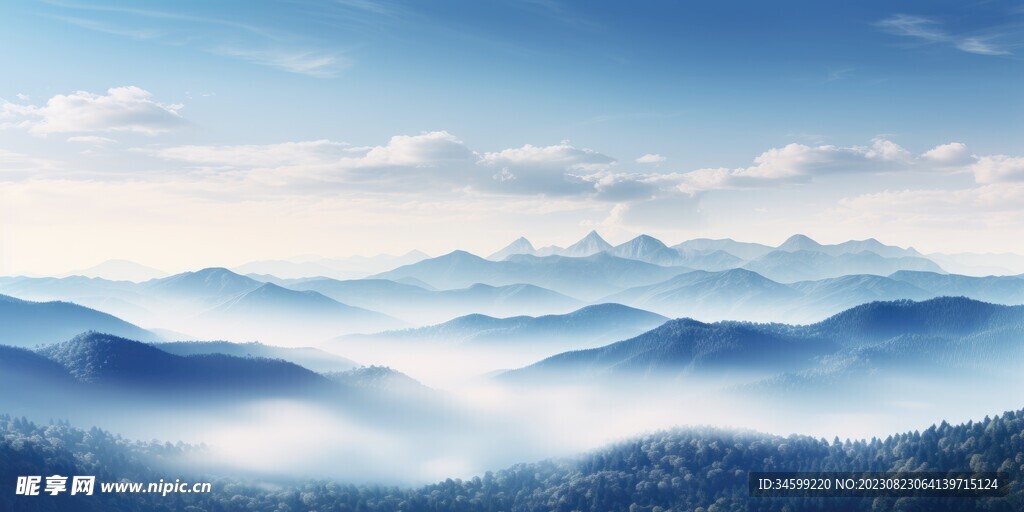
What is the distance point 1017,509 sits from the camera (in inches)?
7790

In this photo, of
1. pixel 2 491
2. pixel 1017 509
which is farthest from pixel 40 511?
pixel 1017 509

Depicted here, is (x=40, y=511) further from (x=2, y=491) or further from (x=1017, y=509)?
(x=1017, y=509)

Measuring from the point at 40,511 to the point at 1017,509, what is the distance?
25546 cm

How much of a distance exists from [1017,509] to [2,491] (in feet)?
858

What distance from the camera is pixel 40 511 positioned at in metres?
198

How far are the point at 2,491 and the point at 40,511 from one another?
36.1 feet

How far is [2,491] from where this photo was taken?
192 metres
